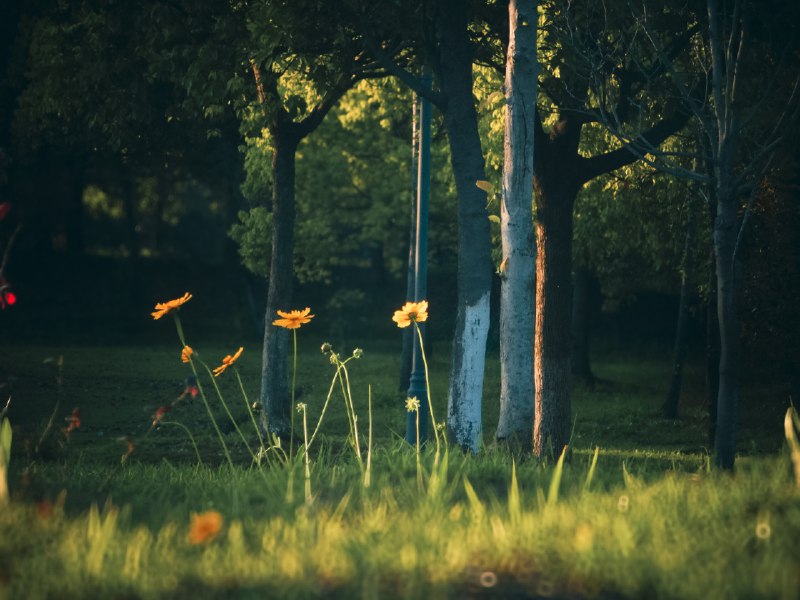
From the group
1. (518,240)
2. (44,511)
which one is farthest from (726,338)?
(44,511)

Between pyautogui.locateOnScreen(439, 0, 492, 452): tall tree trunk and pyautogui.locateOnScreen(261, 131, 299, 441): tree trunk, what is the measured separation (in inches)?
Answer: 191

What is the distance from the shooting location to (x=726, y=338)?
889 centimetres

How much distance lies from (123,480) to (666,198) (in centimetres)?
1393

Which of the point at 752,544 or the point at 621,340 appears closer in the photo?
the point at 752,544

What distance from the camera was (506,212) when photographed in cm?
975

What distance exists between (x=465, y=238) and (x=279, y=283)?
5.28 metres

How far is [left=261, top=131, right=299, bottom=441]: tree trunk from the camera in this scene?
16016mm

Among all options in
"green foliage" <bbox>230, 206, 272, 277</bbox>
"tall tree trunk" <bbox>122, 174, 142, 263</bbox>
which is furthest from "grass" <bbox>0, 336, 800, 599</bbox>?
"tall tree trunk" <bbox>122, 174, 142, 263</bbox>

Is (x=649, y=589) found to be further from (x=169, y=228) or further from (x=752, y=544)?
(x=169, y=228)

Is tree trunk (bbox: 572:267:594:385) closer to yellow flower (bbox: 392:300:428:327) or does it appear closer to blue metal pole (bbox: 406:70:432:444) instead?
blue metal pole (bbox: 406:70:432:444)

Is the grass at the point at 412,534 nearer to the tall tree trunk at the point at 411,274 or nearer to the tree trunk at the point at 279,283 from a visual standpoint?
the tree trunk at the point at 279,283

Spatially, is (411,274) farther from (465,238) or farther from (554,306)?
(465,238)

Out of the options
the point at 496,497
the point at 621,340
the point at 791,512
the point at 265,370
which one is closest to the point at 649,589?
the point at 791,512

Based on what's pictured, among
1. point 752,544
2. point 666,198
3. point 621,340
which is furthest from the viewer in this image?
point 621,340
